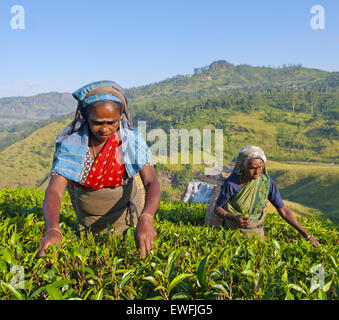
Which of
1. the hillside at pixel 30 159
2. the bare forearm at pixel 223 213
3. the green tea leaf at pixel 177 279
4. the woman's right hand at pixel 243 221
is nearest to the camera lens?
the green tea leaf at pixel 177 279

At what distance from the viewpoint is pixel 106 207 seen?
112 inches

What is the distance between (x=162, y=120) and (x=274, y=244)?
129 meters

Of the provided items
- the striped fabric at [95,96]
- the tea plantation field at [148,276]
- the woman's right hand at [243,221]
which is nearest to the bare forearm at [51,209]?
the tea plantation field at [148,276]

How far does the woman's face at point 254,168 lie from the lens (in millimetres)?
3895

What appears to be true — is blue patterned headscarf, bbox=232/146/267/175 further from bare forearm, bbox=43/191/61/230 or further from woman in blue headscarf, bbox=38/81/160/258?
bare forearm, bbox=43/191/61/230

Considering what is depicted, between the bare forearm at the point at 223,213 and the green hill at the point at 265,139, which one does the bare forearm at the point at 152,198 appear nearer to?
the bare forearm at the point at 223,213

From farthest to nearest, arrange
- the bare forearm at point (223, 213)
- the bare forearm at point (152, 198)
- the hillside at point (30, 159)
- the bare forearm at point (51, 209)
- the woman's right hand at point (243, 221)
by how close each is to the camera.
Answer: the hillside at point (30, 159) < the bare forearm at point (223, 213) < the woman's right hand at point (243, 221) < the bare forearm at point (152, 198) < the bare forearm at point (51, 209)

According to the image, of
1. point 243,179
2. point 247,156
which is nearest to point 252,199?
point 243,179

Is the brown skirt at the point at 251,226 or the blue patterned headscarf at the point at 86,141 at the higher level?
the blue patterned headscarf at the point at 86,141

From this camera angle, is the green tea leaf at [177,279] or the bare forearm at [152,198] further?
the bare forearm at [152,198]

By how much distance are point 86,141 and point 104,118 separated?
33cm

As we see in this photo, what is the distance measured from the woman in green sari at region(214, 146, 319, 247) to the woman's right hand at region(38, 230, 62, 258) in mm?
2449
